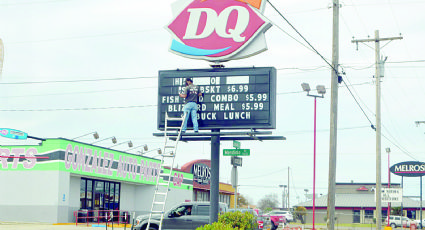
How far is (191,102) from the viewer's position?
18.8m

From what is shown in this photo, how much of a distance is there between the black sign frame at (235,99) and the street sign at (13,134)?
1861 centimetres

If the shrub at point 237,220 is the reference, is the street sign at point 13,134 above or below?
above

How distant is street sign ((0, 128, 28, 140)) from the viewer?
113 ft

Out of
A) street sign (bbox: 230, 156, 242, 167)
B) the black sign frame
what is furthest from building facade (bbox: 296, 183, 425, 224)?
the black sign frame

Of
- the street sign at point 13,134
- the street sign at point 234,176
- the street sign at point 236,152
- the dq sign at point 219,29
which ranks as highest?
the dq sign at point 219,29

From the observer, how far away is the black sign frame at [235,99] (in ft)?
60.4

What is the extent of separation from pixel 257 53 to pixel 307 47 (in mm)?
3447

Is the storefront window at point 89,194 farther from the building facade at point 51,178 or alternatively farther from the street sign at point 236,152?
the street sign at point 236,152

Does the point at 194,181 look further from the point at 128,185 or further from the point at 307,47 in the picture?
the point at 307,47

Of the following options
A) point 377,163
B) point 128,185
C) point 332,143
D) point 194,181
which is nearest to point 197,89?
point 332,143

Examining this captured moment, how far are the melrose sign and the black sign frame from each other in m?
31.5

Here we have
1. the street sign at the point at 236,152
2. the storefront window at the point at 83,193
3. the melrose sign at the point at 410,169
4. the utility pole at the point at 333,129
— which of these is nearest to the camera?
the street sign at the point at 236,152

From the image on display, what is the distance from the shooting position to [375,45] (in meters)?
38.9

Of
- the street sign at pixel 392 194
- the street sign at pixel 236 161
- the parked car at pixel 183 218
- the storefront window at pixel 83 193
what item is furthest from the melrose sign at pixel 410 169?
the street sign at pixel 236 161
